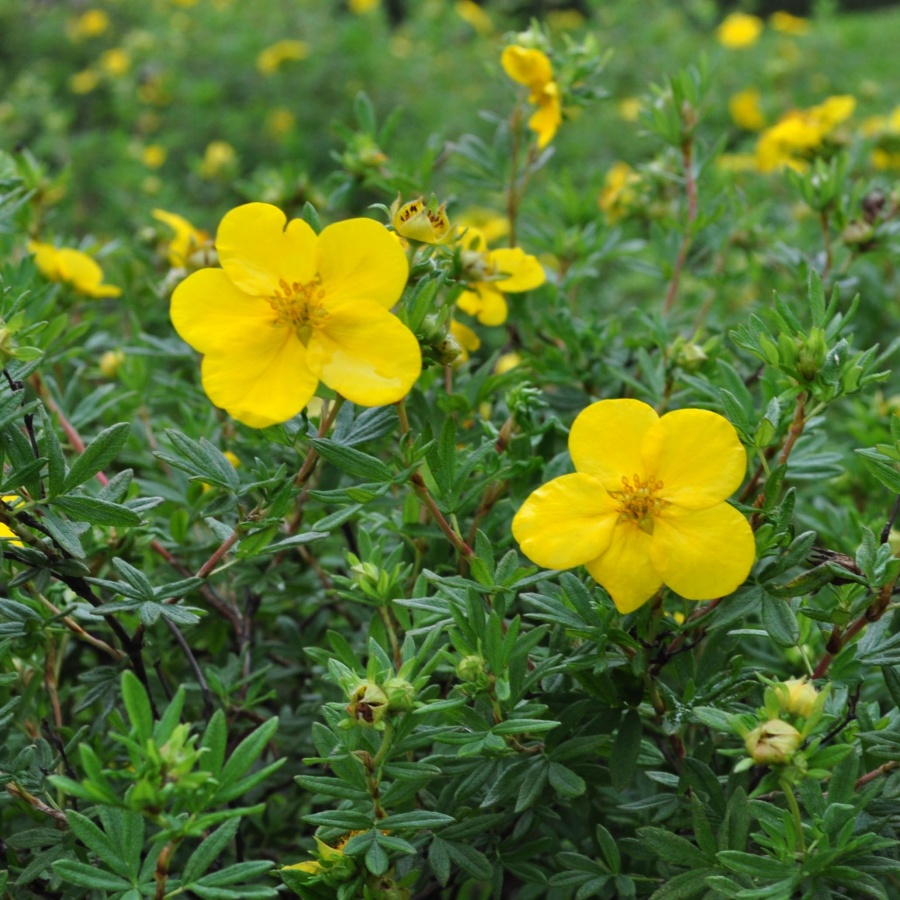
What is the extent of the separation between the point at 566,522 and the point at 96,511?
0.47 meters

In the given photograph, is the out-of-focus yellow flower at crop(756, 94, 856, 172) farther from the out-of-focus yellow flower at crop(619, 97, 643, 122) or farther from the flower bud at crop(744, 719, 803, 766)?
the out-of-focus yellow flower at crop(619, 97, 643, 122)

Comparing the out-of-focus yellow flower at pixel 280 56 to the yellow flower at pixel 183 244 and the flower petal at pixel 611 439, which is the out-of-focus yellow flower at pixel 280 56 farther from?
A: the flower petal at pixel 611 439

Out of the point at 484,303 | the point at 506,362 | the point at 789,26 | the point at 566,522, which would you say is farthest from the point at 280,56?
the point at 566,522

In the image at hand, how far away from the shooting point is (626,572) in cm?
95

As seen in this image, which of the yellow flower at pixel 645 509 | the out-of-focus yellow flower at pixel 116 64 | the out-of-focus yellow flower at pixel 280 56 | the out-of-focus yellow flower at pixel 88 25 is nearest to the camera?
the yellow flower at pixel 645 509

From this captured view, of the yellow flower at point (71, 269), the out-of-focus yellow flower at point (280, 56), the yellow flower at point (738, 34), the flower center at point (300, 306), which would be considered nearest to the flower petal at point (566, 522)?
the flower center at point (300, 306)

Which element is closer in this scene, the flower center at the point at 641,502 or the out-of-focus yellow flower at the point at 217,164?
the flower center at the point at 641,502

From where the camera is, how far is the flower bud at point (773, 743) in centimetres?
86

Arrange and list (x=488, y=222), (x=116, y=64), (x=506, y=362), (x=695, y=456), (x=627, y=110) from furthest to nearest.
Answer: (x=116, y=64)
(x=627, y=110)
(x=488, y=222)
(x=506, y=362)
(x=695, y=456)

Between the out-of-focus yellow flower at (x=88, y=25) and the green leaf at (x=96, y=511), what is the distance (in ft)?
16.8

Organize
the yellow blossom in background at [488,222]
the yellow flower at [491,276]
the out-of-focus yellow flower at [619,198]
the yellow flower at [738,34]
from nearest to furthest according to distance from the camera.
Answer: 1. the yellow flower at [491,276]
2. the yellow blossom in background at [488,222]
3. the out-of-focus yellow flower at [619,198]
4. the yellow flower at [738,34]

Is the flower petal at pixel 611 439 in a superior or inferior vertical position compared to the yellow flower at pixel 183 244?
superior

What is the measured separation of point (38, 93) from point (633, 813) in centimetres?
378

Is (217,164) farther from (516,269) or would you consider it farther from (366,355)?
(366,355)
